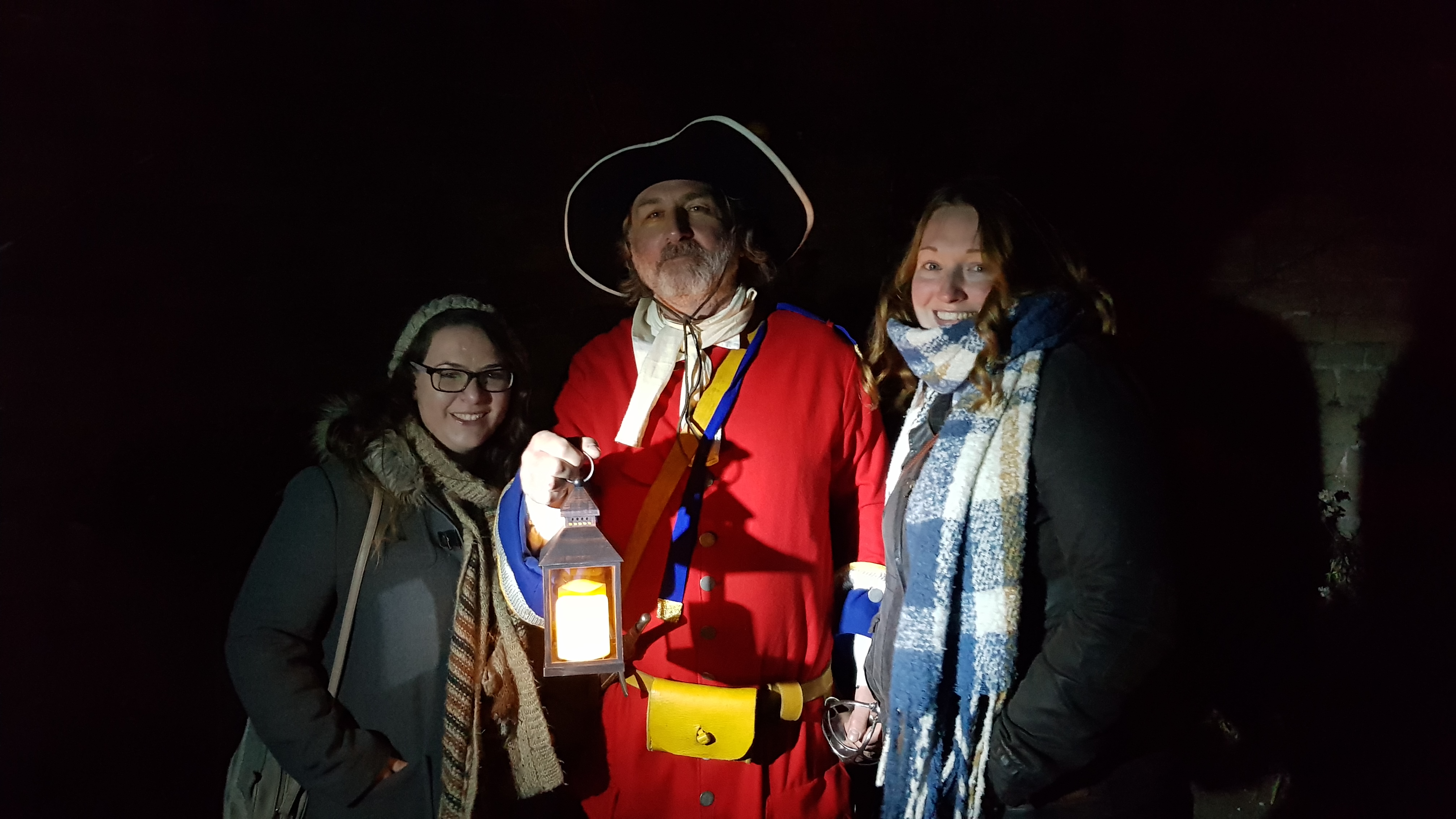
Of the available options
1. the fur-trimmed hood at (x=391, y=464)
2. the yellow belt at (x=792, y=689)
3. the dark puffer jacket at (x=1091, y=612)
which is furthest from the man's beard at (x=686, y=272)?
the yellow belt at (x=792, y=689)

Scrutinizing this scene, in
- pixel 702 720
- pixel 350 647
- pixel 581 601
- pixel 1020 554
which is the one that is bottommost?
pixel 702 720

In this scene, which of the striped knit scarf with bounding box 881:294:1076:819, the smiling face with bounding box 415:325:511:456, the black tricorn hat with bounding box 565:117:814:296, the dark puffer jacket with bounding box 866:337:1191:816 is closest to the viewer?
the dark puffer jacket with bounding box 866:337:1191:816

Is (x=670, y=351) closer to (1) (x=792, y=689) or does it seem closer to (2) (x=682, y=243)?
(2) (x=682, y=243)

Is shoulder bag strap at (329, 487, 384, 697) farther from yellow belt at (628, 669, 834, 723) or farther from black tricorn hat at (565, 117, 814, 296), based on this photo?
black tricorn hat at (565, 117, 814, 296)

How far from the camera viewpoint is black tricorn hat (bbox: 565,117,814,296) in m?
2.64

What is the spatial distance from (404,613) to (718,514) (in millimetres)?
934

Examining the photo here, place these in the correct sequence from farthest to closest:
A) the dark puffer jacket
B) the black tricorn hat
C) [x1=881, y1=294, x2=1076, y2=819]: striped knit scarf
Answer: the black tricorn hat → [x1=881, y1=294, x2=1076, y2=819]: striped knit scarf → the dark puffer jacket

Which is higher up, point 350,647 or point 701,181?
point 701,181

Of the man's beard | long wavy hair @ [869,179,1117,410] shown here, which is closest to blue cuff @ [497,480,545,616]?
the man's beard

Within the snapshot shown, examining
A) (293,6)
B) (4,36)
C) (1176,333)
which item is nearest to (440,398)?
(293,6)

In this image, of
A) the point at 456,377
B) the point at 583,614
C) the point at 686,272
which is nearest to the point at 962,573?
the point at 583,614

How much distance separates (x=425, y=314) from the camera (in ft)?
8.23

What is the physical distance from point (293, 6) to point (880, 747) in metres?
2.99

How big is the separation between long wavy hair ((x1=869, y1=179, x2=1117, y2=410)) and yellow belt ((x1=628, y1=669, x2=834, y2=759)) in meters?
1.05
